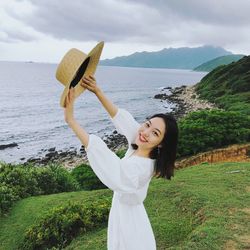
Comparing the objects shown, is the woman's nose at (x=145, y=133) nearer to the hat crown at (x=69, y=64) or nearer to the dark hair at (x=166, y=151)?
the dark hair at (x=166, y=151)

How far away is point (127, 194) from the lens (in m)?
3.48

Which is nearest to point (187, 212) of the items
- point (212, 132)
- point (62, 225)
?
point (62, 225)

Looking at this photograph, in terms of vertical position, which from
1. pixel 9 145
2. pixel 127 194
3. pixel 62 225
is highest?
pixel 127 194

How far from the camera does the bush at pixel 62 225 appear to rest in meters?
8.59

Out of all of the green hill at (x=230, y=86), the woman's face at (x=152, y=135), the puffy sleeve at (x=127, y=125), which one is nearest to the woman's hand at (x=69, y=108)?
the woman's face at (x=152, y=135)

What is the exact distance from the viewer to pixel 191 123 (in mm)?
20297

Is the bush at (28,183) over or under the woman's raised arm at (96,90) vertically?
under

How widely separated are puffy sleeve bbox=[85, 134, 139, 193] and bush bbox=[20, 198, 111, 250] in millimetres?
5524

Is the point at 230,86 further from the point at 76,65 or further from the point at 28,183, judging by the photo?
the point at 76,65

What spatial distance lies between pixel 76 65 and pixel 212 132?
16.6 metres

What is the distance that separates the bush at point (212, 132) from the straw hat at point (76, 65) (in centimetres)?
1522

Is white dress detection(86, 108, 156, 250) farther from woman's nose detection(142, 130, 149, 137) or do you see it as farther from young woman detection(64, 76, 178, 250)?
woman's nose detection(142, 130, 149, 137)

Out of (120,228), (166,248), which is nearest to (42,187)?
(166,248)

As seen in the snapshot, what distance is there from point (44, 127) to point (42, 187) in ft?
128
